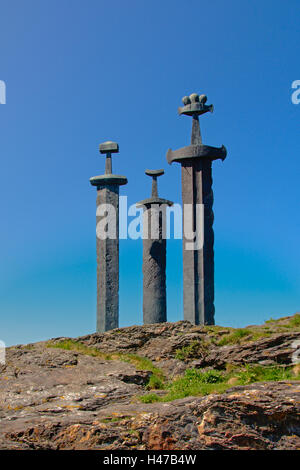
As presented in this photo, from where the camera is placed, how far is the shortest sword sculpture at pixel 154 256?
2072 centimetres

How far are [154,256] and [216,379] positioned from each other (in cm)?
1129

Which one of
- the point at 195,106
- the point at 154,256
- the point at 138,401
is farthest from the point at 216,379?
the point at 195,106

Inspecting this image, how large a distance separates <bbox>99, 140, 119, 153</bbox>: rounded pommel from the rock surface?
9.16 metres

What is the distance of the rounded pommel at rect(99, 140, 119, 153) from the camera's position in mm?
21000

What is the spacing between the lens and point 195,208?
19938 millimetres

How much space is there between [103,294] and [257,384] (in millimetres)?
12582

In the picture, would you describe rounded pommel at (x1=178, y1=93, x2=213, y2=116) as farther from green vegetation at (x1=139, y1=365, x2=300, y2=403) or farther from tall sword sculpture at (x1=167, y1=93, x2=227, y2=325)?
green vegetation at (x1=139, y1=365, x2=300, y2=403)

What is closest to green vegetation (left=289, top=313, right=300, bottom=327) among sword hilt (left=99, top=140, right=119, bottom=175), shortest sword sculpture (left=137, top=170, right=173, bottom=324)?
shortest sword sculpture (left=137, top=170, right=173, bottom=324)

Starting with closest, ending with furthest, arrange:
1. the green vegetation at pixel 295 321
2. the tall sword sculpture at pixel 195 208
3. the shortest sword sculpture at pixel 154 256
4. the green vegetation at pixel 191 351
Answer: the green vegetation at pixel 191 351
the green vegetation at pixel 295 321
the tall sword sculpture at pixel 195 208
the shortest sword sculpture at pixel 154 256

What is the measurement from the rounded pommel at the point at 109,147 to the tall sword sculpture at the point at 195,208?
195cm

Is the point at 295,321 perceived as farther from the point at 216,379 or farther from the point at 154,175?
the point at 154,175

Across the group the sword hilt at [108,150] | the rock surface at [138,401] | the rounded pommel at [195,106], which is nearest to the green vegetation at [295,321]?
the rock surface at [138,401]

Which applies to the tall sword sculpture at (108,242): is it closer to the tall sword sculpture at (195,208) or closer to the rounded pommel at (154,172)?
the rounded pommel at (154,172)
